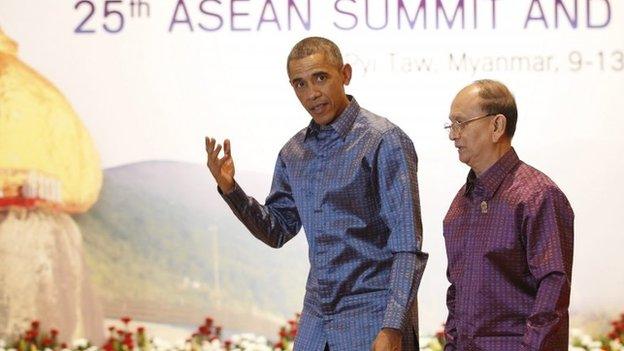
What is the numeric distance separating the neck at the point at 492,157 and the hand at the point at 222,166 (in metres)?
0.70

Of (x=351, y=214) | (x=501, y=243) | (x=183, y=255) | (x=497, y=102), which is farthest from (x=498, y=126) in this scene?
(x=183, y=255)

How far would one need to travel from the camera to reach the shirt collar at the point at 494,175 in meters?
2.74

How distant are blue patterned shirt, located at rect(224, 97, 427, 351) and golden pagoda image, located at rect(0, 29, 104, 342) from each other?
2513 mm

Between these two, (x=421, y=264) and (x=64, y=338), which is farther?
(x=64, y=338)

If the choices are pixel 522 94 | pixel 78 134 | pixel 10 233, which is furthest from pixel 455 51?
pixel 10 233

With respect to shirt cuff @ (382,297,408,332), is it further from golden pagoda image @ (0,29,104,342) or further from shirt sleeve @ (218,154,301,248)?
golden pagoda image @ (0,29,104,342)

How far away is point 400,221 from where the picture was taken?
289cm

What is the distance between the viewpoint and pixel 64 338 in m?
5.30

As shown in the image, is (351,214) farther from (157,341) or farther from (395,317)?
(157,341)

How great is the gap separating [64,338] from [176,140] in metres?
1.08

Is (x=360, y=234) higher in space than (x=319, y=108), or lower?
lower

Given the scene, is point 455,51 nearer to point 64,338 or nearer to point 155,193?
point 155,193

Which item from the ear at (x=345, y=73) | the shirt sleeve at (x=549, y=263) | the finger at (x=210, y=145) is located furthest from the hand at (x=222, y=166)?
the shirt sleeve at (x=549, y=263)

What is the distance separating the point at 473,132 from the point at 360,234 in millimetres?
413
